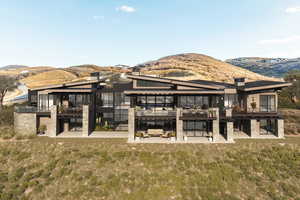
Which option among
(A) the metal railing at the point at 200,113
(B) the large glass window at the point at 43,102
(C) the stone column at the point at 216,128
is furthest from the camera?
(B) the large glass window at the point at 43,102

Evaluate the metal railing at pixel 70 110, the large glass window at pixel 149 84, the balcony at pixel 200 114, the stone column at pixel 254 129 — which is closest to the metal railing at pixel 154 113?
the balcony at pixel 200 114

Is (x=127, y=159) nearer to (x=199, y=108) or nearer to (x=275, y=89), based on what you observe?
(x=199, y=108)

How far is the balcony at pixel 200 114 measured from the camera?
22.4 metres

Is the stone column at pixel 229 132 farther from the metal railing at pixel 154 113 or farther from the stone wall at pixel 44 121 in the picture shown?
the stone wall at pixel 44 121

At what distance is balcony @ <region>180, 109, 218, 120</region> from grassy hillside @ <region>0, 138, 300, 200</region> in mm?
3680

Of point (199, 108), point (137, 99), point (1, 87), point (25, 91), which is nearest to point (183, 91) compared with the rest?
point (199, 108)

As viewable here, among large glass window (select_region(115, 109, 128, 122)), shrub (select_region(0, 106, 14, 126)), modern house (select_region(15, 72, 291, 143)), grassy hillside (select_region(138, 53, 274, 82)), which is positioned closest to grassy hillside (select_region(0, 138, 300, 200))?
modern house (select_region(15, 72, 291, 143))

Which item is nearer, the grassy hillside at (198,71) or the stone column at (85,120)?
the stone column at (85,120)

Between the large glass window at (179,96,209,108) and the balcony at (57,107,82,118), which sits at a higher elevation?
the large glass window at (179,96,209,108)

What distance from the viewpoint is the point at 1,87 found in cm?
4388

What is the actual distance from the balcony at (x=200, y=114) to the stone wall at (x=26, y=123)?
2210 cm

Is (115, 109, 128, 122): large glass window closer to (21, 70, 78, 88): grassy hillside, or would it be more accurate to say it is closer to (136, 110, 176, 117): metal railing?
(136, 110, 176, 117): metal railing

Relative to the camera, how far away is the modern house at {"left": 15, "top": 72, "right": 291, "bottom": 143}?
22750mm

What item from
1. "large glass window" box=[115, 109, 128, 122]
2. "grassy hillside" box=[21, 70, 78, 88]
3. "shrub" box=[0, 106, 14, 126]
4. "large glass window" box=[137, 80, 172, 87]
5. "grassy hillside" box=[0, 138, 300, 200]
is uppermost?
"grassy hillside" box=[21, 70, 78, 88]
